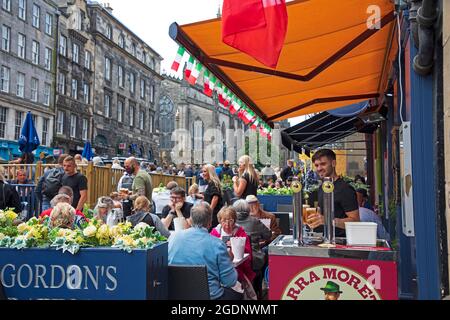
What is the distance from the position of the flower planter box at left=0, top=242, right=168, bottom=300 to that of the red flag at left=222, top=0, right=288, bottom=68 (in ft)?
6.01

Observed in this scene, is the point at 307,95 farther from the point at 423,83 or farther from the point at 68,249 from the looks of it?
the point at 68,249

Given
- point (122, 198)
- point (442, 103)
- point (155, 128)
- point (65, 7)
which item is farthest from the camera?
point (155, 128)

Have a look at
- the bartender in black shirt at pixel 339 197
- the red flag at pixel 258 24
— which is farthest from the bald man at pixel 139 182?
the red flag at pixel 258 24

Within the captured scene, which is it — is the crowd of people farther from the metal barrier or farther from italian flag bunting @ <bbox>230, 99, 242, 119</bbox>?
the metal barrier

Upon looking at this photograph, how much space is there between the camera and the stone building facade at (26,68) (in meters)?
28.5

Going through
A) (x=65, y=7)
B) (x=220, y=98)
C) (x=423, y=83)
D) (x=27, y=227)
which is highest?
(x=65, y=7)

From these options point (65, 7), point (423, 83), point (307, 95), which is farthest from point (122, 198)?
point (65, 7)

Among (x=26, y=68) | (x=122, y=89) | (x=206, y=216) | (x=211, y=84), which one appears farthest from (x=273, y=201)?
(x=122, y=89)

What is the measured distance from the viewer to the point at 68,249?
142 inches

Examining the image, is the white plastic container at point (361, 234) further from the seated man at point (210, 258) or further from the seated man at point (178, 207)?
the seated man at point (178, 207)

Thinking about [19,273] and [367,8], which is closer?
[19,273]

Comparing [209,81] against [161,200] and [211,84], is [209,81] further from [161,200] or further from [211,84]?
[161,200]
